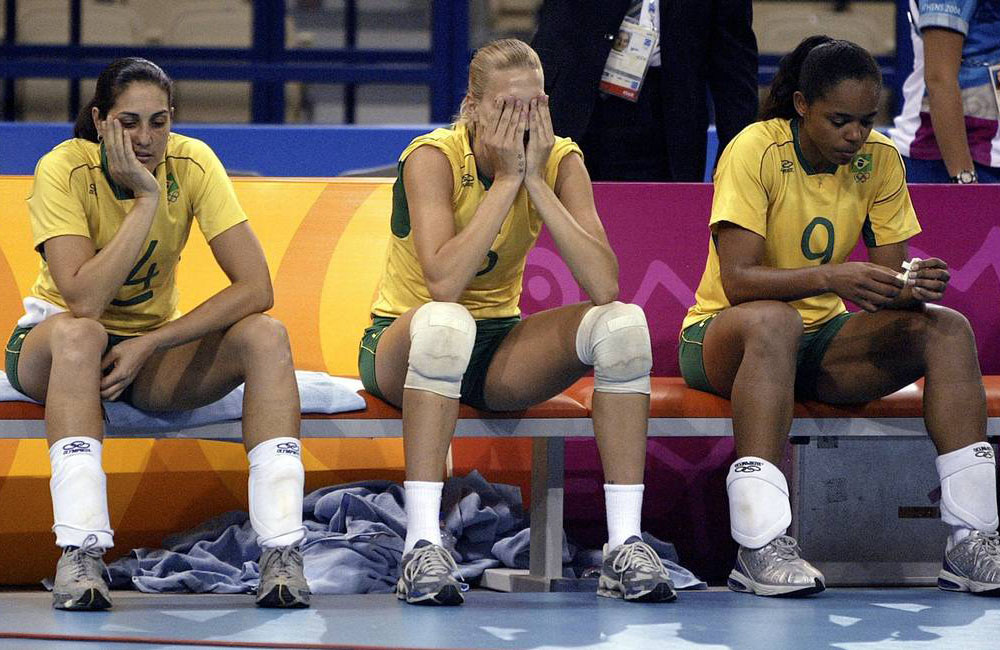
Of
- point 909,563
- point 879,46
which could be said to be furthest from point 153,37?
point 909,563

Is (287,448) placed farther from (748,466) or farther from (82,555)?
(748,466)

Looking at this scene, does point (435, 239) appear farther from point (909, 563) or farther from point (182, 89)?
point (182, 89)

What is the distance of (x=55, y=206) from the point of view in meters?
3.04

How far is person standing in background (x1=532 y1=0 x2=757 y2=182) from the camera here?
3887 mm

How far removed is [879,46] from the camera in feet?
28.8

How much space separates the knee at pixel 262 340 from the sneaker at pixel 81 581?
18.9 inches

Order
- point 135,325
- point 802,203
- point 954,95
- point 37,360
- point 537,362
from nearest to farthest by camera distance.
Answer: point 37,360, point 537,362, point 135,325, point 802,203, point 954,95

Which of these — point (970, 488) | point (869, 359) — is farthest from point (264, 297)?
point (970, 488)

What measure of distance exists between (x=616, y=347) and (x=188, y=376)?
88cm

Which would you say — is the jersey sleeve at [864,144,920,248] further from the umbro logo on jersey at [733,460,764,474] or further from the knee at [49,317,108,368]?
the knee at [49,317,108,368]

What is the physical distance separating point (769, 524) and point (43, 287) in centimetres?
163

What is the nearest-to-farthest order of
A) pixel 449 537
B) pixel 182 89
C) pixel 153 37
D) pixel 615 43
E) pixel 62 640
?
pixel 62 640, pixel 449 537, pixel 615 43, pixel 153 37, pixel 182 89

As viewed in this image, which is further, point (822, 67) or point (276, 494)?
point (822, 67)

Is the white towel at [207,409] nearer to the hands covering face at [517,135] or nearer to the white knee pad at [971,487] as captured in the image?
the hands covering face at [517,135]
